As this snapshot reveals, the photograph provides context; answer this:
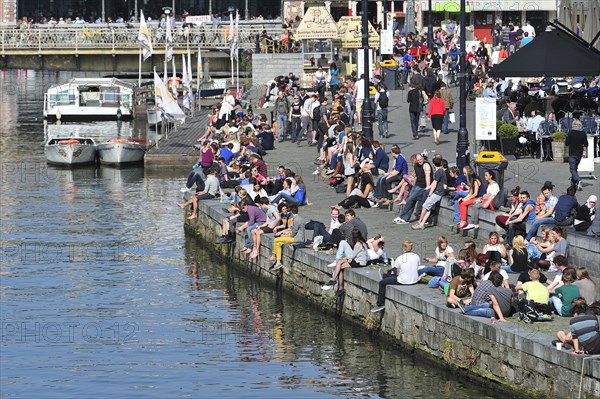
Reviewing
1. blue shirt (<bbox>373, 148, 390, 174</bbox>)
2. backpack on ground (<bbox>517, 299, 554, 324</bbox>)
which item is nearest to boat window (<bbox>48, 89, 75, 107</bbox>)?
blue shirt (<bbox>373, 148, 390, 174</bbox>)

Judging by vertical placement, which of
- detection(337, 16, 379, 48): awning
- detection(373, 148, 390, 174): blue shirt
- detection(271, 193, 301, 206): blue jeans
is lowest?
detection(271, 193, 301, 206): blue jeans

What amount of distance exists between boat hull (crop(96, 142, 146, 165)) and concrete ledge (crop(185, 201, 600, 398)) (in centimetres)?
2407

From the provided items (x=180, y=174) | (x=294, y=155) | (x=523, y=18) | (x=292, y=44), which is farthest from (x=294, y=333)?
(x=523, y=18)

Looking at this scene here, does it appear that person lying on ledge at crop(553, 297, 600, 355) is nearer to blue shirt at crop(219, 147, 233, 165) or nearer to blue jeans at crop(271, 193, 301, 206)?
blue jeans at crop(271, 193, 301, 206)

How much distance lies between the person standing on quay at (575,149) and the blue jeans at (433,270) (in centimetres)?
746

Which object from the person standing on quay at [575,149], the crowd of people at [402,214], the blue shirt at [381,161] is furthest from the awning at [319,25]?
the person standing on quay at [575,149]

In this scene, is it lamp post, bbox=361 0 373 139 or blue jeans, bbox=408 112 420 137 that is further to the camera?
blue jeans, bbox=408 112 420 137

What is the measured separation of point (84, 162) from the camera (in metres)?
56.3

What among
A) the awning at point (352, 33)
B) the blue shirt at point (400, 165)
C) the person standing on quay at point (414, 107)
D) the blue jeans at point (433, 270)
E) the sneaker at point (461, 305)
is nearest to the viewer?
the sneaker at point (461, 305)

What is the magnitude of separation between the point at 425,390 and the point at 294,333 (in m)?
4.99

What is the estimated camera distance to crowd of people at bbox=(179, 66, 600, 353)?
76.5 ft

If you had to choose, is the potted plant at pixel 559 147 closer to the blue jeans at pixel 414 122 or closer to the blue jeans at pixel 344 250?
the blue jeans at pixel 414 122

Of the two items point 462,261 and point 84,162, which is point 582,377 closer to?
point 462,261

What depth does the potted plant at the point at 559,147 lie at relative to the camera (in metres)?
37.2
